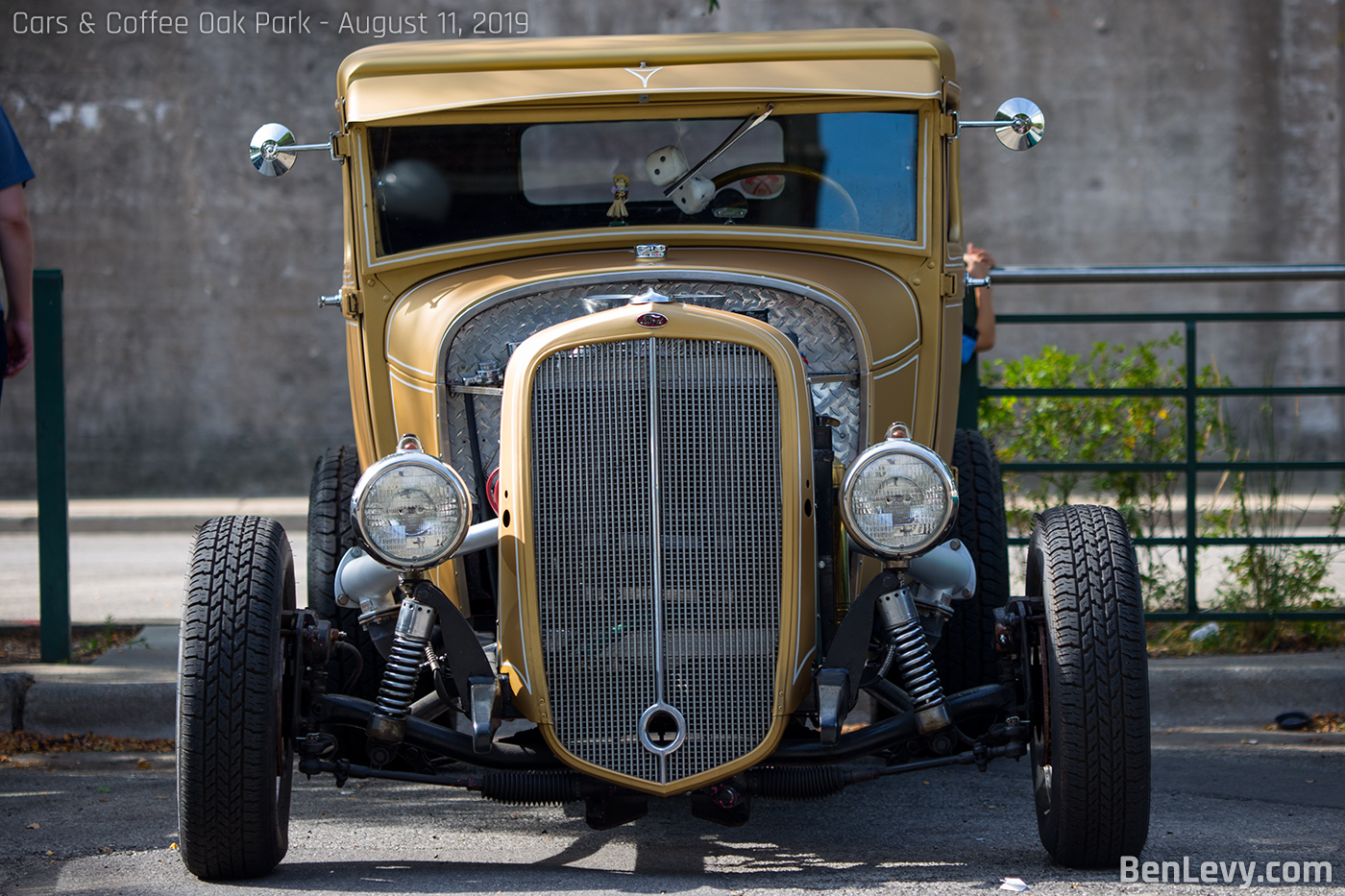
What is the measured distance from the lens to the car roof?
408 cm

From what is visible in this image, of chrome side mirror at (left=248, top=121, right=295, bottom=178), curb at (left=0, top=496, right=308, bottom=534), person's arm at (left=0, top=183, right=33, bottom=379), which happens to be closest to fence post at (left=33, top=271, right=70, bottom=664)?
person's arm at (left=0, top=183, right=33, bottom=379)

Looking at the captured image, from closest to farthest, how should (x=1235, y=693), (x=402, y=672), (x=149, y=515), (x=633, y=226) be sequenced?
(x=402, y=672) < (x=633, y=226) < (x=1235, y=693) < (x=149, y=515)

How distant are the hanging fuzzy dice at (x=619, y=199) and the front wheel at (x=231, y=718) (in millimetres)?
1503

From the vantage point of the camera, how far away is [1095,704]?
10.5 feet

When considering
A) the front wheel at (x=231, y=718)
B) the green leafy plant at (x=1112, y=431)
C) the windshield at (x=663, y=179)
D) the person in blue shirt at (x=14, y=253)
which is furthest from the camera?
the green leafy plant at (x=1112, y=431)

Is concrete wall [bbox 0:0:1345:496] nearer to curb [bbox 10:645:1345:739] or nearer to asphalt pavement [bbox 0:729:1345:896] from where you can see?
curb [bbox 10:645:1345:739]

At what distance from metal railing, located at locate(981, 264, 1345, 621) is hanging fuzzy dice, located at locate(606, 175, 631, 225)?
214cm

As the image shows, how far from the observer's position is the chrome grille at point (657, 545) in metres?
3.20

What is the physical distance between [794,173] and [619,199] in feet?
1.73

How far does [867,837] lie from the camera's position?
3.88 m

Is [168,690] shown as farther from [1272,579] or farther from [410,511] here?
[1272,579]

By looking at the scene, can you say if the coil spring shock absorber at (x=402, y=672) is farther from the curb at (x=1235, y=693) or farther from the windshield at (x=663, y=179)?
the curb at (x=1235, y=693)

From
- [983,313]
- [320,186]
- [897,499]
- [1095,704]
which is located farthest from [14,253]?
[320,186]

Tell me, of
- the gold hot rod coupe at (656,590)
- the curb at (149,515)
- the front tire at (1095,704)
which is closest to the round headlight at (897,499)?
the gold hot rod coupe at (656,590)
